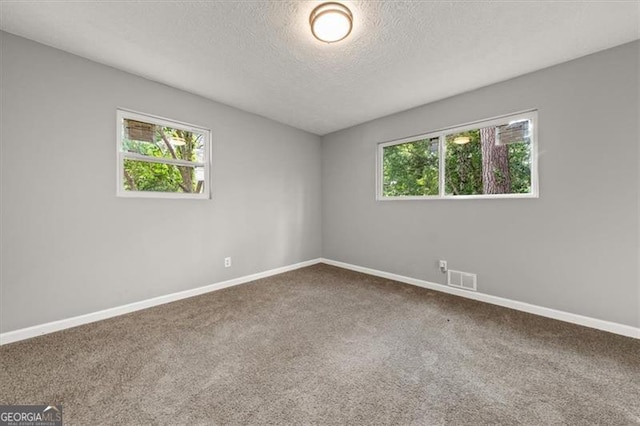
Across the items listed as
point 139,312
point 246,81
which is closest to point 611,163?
point 246,81

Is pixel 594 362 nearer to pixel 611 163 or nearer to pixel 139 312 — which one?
pixel 611 163

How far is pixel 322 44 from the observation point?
204cm

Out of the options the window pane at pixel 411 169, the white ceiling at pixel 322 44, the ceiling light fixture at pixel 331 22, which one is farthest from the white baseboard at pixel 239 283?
the ceiling light fixture at pixel 331 22

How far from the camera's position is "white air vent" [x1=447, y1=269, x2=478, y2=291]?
2.84 meters

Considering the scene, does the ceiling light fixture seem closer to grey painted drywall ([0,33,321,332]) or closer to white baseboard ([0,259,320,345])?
grey painted drywall ([0,33,321,332])

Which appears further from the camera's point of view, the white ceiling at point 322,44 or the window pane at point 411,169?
the window pane at point 411,169

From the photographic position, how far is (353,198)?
416 cm

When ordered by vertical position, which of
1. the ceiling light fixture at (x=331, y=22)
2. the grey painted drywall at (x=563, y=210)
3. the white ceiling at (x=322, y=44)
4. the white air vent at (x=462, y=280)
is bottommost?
the white air vent at (x=462, y=280)

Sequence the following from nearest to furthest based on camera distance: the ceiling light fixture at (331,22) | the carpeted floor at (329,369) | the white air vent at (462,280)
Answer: the carpeted floor at (329,369) → the ceiling light fixture at (331,22) → the white air vent at (462,280)

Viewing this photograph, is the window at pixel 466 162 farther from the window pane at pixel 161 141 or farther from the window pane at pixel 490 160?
the window pane at pixel 161 141

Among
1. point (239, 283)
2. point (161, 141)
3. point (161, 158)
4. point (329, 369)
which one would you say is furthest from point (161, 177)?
point (329, 369)

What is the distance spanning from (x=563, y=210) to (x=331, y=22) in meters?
2.66

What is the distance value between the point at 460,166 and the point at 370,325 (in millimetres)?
2233

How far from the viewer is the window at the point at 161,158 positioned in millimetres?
2547
